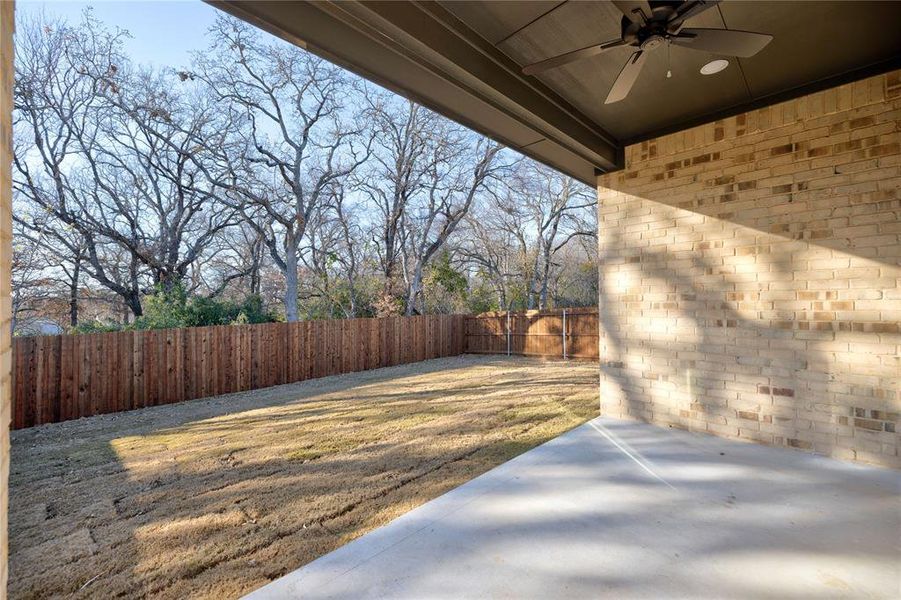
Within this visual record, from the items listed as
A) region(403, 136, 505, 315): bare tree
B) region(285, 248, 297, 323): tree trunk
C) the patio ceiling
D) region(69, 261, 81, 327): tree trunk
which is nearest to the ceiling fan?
the patio ceiling

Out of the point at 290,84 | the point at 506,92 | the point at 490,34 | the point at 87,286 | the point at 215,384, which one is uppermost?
the point at 290,84

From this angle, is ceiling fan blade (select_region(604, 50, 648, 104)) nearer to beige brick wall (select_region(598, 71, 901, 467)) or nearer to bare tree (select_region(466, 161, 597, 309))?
beige brick wall (select_region(598, 71, 901, 467))

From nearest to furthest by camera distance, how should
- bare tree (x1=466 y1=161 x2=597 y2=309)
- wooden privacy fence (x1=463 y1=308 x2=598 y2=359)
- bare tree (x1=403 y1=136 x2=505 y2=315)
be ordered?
wooden privacy fence (x1=463 y1=308 x2=598 y2=359)
bare tree (x1=403 y1=136 x2=505 y2=315)
bare tree (x1=466 y1=161 x2=597 y2=309)

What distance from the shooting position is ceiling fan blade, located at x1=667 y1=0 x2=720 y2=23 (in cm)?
196

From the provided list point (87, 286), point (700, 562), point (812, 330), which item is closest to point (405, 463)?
point (700, 562)

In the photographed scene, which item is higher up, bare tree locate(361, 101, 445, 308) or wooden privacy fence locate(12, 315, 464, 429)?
bare tree locate(361, 101, 445, 308)

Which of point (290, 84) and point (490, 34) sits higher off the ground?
point (290, 84)

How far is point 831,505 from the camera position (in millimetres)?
2455

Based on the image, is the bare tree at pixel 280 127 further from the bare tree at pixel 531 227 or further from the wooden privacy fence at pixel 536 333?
the bare tree at pixel 531 227

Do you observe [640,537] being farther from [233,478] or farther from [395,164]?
[395,164]

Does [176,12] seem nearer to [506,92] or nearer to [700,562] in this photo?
[506,92]

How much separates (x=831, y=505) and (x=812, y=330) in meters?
1.43

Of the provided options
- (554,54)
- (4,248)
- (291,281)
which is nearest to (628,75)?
(554,54)

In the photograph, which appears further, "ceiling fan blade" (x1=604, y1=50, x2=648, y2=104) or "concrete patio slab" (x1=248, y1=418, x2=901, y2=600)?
"ceiling fan blade" (x1=604, y1=50, x2=648, y2=104)
